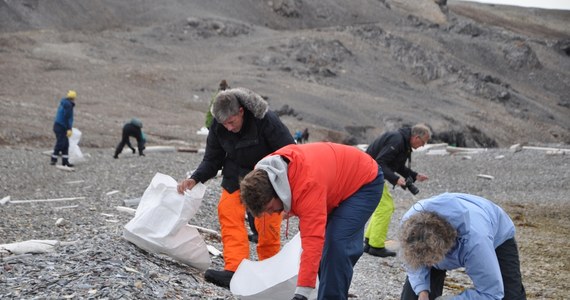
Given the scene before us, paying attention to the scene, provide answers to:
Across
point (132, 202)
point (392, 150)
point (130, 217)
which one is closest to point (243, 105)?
point (392, 150)

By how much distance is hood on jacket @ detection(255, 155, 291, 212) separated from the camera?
177 inches

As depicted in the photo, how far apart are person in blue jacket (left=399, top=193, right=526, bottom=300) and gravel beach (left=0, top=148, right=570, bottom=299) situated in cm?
216

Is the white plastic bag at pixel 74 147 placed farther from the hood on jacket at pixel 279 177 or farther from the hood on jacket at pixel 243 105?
the hood on jacket at pixel 279 177

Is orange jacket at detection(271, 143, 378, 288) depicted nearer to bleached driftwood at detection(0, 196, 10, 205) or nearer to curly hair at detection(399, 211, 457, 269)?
curly hair at detection(399, 211, 457, 269)

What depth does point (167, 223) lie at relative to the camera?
21.5 feet

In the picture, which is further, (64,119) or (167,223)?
(64,119)

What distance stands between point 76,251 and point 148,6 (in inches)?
2134

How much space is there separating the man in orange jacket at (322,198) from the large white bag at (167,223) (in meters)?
1.80

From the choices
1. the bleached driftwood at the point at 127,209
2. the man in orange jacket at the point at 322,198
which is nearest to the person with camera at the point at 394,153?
the bleached driftwood at the point at 127,209

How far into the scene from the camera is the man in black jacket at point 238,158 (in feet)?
19.8

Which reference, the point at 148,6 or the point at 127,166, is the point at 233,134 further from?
the point at 148,6

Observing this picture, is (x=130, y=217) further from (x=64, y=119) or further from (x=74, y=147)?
(x=74, y=147)

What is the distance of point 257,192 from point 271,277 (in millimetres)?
1232

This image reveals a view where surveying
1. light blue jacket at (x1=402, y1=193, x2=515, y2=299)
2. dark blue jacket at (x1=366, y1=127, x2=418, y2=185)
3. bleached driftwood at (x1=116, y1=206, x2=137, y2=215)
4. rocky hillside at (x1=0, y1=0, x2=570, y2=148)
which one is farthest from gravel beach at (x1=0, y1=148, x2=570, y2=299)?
rocky hillside at (x1=0, y1=0, x2=570, y2=148)
